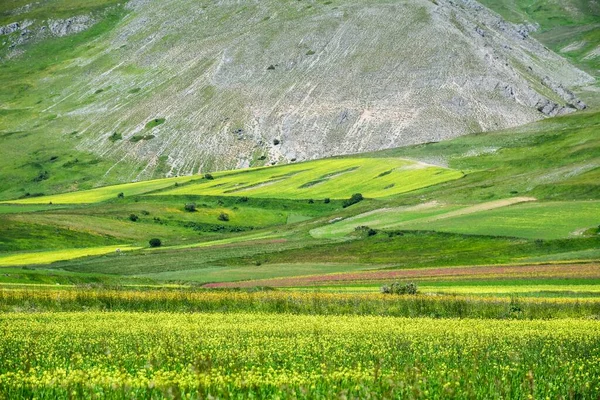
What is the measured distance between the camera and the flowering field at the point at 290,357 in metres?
16.1

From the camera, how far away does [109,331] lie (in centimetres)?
2839

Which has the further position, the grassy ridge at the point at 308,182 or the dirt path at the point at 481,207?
the grassy ridge at the point at 308,182

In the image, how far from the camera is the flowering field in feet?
52.9

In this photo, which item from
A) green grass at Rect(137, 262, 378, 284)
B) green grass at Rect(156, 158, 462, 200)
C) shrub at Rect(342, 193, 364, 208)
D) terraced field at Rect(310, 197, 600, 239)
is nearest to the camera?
green grass at Rect(137, 262, 378, 284)

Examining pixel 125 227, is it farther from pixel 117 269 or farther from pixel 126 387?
pixel 126 387

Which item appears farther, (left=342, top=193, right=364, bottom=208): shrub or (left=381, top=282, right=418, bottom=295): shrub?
(left=342, top=193, right=364, bottom=208): shrub

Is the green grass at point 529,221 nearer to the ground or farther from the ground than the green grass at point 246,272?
nearer to the ground

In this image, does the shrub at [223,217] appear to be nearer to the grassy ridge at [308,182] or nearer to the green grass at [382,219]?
the grassy ridge at [308,182]

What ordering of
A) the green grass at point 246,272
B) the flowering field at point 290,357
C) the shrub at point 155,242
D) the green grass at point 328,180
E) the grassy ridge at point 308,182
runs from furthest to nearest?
the grassy ridge at point 308,182 → the green grass at point 328,180 → the shrub at point 155,242 → the green grass at point 246,272 → the flowering field at point 290,357

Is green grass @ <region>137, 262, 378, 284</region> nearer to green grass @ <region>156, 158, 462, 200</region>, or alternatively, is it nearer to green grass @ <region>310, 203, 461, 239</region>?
green grass @ <region>310, 203, 461, 239</region>

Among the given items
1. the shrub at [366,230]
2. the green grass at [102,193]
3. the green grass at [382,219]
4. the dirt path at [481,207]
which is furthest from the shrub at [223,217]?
the dirt path at [481,207]

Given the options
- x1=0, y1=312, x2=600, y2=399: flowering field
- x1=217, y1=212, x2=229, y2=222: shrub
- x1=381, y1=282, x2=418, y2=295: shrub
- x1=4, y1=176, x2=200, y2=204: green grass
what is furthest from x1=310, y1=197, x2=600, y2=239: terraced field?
x1=4, y1=176, x2=200, y2=204: green grass

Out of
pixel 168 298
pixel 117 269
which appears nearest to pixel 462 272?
pixel 168 298

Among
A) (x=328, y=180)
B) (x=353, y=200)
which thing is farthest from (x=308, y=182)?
(x=353, y=200)
